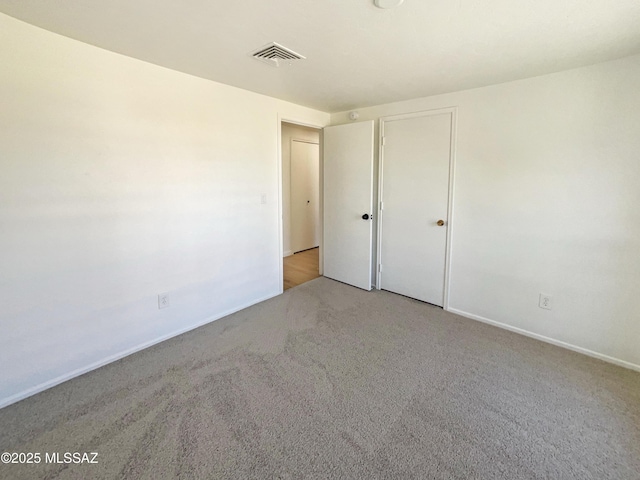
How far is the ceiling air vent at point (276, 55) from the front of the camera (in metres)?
1.97

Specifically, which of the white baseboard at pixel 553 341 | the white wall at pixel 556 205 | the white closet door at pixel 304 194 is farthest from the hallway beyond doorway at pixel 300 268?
the white wall at pixel 556 205

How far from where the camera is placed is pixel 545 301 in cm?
256

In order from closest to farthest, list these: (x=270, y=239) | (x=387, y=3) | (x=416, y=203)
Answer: (x=387, y=3)
(x=416, y=203)
(x=270, y=239)

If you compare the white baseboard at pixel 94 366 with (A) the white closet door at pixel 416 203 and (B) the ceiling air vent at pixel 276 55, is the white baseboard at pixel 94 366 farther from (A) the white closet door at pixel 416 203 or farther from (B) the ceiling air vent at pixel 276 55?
(B) the ceiling air vent at pixel 276 55

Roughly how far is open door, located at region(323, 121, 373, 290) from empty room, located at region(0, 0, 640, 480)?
0.39m

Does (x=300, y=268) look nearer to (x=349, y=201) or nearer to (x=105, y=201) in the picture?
(x=349, y=201)

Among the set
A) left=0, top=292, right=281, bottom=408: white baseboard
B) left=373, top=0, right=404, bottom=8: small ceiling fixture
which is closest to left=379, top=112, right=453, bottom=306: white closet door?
left=373, top=0, right=404, bottom=8: small ceiling fixture

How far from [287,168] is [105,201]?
349cm

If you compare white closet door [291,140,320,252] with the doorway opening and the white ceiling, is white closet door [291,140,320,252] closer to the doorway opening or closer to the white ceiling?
the doorway opening

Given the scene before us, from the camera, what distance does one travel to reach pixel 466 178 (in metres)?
2.89

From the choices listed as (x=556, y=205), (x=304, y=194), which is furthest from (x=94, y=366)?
(x=304, y=194)

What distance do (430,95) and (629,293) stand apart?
2366mm

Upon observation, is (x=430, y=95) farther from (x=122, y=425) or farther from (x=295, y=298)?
(x=122, y=425)

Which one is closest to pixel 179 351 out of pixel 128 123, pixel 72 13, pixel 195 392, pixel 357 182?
pixel 195 392
